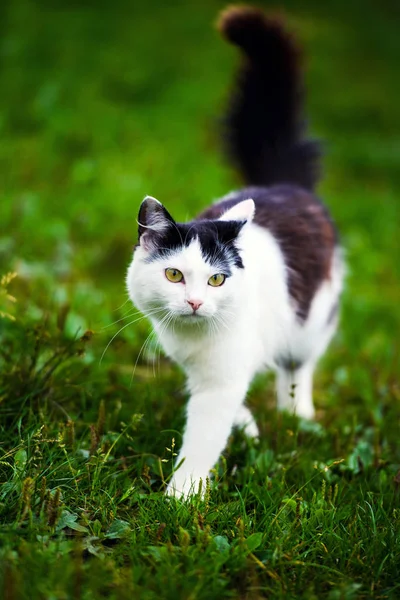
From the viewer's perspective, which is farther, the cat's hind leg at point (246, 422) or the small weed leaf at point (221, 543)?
the cat's hind leg at point (246, 422)

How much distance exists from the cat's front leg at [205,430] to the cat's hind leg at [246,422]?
33cm

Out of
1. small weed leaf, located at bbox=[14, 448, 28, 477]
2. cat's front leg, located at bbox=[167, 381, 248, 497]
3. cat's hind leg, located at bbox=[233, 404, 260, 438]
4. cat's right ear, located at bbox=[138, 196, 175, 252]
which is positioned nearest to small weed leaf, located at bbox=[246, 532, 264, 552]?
cat's front leg, located at bbox=[167, 381, 248, 497]

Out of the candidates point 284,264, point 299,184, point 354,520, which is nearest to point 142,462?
point 354,520

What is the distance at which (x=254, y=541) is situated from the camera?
2.05 meters

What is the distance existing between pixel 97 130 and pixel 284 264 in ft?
14.9

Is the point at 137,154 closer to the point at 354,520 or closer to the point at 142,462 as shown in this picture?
the point at 142,462

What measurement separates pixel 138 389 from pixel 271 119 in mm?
1857

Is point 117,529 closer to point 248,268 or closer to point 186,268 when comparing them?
point 186,268

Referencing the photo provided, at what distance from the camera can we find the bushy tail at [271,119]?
3.83m

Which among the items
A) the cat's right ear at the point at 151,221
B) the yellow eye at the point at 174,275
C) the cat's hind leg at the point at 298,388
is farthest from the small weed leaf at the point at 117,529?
the cat's hind leg at the point at 298,388

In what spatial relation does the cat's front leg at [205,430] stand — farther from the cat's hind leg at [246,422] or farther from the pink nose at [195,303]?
the pink nose at [195,303]

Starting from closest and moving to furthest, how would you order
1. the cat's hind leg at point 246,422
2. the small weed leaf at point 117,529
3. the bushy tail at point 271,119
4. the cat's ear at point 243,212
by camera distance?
the small weed leaf at point 117,529 < the cat's ear at point 243,212 < the cat's hind leg at point 246,422 < the bushy tail at point 271,119

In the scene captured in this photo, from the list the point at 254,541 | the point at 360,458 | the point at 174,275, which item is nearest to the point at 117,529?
the point at 254,541

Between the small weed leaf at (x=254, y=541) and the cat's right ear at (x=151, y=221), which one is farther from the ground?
the cat's right ear at (x=151, y=221)
